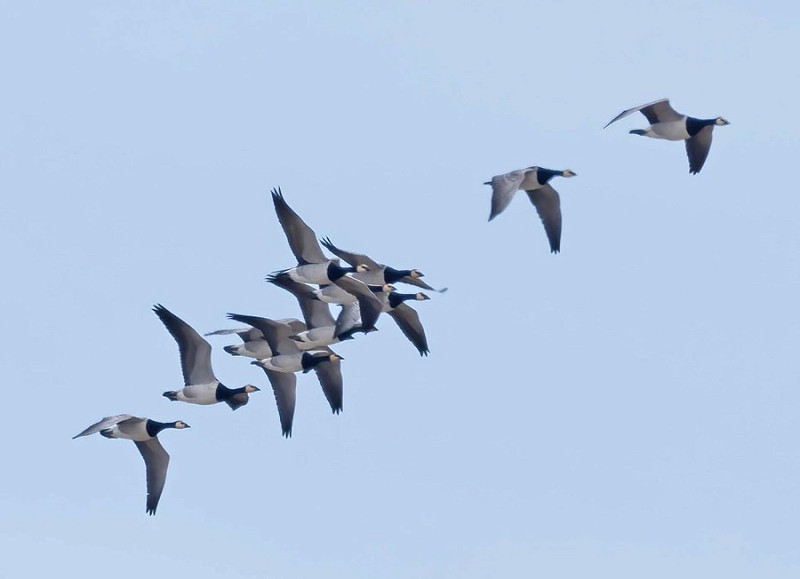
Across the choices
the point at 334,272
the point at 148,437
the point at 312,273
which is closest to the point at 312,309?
the point at 312,273

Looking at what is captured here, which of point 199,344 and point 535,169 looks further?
point 535,169

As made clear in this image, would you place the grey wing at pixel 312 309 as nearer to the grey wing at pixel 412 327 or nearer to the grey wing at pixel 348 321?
the grey wing at pixel 348 321

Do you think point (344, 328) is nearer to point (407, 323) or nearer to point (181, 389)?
point (407, 323)

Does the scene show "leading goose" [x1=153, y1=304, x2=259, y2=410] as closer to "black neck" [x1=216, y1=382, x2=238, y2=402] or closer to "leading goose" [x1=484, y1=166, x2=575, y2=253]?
"black neck" [x1=216, y1=382, x2=238, y2=402]

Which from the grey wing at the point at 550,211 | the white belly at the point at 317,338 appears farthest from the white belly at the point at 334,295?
the grey wing at the point at 550,211

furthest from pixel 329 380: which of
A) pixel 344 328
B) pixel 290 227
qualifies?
pixel 290 227

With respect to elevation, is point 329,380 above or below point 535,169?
below

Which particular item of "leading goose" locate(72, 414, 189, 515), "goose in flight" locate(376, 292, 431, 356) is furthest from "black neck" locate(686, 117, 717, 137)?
"leading goose" locate(72, 414, 189, 515)

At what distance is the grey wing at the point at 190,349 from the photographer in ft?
77.8

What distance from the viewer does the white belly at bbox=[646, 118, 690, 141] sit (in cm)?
2603

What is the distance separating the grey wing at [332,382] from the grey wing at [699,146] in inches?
259

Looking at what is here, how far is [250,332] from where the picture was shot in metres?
26.5

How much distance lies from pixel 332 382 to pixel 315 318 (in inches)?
44.1

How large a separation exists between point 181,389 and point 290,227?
3.03m
